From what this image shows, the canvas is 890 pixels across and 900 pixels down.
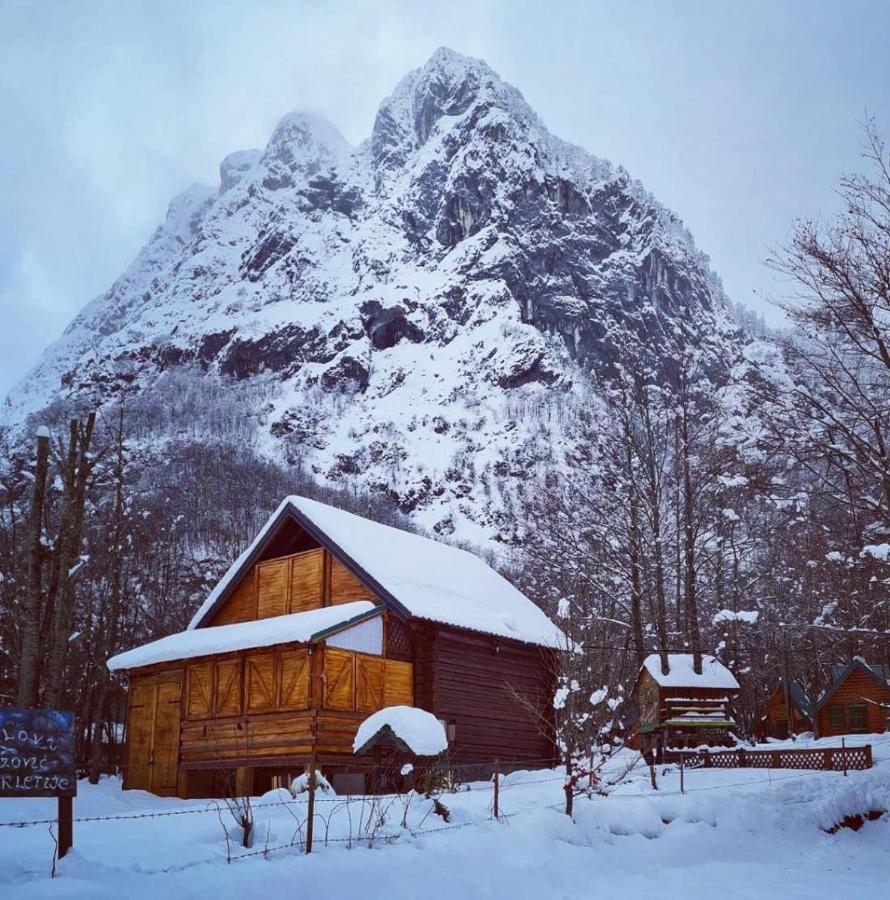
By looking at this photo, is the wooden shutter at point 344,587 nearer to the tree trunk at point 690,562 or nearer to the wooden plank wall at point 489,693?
the wooden plank wall at point 489,693

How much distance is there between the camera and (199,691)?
77.5ft

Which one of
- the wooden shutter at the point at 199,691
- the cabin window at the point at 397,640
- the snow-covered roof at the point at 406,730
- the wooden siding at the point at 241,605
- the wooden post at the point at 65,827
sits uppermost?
the wooden siding at the point at 241,605

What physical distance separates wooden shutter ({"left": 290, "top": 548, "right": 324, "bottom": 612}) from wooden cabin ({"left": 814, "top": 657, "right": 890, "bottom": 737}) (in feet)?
93.4

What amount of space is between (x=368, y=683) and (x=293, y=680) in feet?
6.19

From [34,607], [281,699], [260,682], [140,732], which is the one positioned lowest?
[140,732]

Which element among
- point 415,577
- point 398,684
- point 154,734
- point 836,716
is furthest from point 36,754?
point 836,716

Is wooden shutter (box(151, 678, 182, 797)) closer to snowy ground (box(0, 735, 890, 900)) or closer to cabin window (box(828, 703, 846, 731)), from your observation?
snowy ground (box(0, 735, 890, 900))

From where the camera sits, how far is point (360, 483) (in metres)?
171

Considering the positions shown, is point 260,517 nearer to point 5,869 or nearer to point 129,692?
point 129,692

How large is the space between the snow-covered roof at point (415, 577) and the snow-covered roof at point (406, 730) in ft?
16.8

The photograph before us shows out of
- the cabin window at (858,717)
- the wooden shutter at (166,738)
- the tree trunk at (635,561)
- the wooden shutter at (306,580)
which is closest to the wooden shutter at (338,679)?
the wooden shutter at (306,580)

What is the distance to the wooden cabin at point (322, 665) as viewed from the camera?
71.2 feet

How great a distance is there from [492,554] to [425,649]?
86138 millimetres

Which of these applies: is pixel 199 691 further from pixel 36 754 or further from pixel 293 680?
pixel 36 754
